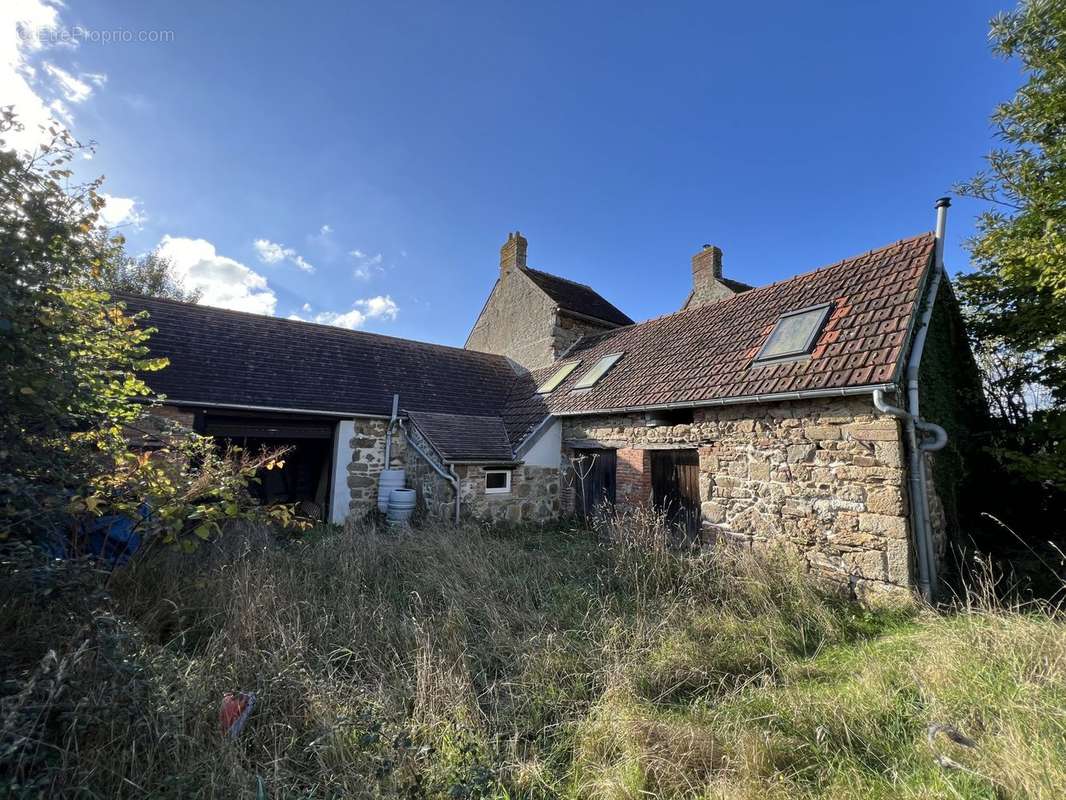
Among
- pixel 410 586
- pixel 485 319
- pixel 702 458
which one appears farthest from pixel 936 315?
pixel 485 319

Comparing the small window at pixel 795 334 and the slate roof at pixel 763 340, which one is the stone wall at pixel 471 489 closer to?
the slate roof at pixel 763 340

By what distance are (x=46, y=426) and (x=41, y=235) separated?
4.47 feet

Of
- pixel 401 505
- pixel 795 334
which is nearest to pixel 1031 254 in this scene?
pixel 795 334

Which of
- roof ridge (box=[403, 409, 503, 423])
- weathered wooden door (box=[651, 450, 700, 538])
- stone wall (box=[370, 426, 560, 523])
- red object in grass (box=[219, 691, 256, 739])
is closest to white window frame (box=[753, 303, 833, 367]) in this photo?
weathered wooden door (box=[651, 450, 700, 538])

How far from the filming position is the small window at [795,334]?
7.66 meters

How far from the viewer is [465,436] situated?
11195 mm

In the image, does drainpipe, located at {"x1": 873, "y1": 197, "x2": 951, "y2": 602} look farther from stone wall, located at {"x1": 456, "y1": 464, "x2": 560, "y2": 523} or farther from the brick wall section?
stone wall, located at {"x1": 456, "y1": 464, "x2": 560, "y2": 523}

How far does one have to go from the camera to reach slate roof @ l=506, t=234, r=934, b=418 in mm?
6688

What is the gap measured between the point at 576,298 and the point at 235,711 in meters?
15.8

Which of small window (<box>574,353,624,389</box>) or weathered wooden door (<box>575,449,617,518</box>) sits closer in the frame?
weathered wooden door (<box>575,449,617,518</box>)

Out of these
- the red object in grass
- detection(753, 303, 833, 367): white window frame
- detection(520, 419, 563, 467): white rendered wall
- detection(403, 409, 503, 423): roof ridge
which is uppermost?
detection(753, 303, 833, 367): white window frame

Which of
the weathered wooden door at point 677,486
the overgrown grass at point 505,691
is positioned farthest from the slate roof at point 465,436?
the overgrown grass at point 505,691

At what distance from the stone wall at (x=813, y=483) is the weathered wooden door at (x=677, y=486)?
342 mm

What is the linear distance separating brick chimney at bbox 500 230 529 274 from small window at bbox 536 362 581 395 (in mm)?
5799
